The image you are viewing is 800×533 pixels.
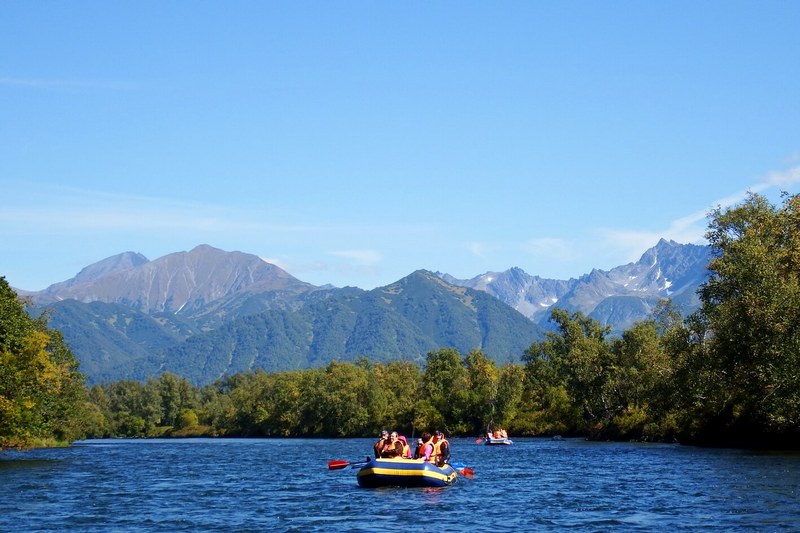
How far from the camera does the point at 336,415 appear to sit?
16438 cm

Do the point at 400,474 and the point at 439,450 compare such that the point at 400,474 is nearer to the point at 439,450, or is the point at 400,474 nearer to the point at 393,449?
the point at 393,449

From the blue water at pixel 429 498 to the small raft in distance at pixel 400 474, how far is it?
2.02 ft

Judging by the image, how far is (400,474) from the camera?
50875 millimetres

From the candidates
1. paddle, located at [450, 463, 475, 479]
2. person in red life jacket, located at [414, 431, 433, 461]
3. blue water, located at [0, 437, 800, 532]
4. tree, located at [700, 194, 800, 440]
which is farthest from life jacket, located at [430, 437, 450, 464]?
tree, located at [700, 194, 800, 440]

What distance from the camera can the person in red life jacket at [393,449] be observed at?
53.3 meters

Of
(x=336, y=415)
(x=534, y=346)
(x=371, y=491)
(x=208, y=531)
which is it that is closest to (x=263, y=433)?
(x=336, y=415)

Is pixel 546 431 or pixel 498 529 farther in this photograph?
pixel 546 431

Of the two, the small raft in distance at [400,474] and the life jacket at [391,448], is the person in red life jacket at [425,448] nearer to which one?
the life jacket at [391,448]

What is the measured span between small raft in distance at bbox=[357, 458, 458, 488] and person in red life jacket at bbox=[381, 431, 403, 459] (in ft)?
5.95

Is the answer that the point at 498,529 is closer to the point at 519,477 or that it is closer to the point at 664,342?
the point at 519,477

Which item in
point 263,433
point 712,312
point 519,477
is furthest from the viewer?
point 263,433

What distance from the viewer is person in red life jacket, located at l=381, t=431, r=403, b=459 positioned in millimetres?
53312

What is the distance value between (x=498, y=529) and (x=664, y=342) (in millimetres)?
58422

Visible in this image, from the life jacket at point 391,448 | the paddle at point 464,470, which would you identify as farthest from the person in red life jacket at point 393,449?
the paddle at point 464,470
